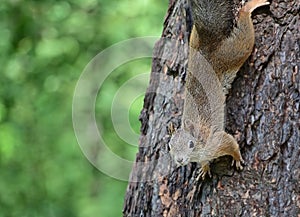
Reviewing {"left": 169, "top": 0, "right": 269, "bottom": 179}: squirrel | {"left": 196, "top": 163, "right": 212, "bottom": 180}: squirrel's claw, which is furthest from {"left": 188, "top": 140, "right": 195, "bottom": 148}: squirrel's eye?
{"left": 196, "top": 163, "right": 212, "bottom": 180}: squirrel's claw

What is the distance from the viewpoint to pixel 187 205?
185 centimetres

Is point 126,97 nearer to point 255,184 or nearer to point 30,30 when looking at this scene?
point 30,30

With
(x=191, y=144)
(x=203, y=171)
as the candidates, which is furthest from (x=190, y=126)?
(x=203, y=171)

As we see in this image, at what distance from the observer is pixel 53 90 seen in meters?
3.64

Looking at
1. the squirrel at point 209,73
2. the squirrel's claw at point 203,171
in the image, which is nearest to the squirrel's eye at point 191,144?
the squirrel at point 209,73

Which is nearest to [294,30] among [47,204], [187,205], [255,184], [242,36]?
[242,36]

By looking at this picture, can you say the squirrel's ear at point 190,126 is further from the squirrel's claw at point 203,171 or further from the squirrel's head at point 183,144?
the squirrel's claw at point 203,171

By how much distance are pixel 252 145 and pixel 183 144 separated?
10.3 inches

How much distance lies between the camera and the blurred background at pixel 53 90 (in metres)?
3.37

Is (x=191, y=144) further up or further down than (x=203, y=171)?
further up

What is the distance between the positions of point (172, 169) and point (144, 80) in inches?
65.5

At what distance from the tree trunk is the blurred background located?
4.09ft

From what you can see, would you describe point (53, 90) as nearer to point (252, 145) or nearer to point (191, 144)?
point (191, 144)

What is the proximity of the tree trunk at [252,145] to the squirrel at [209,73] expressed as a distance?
0.03 metres
